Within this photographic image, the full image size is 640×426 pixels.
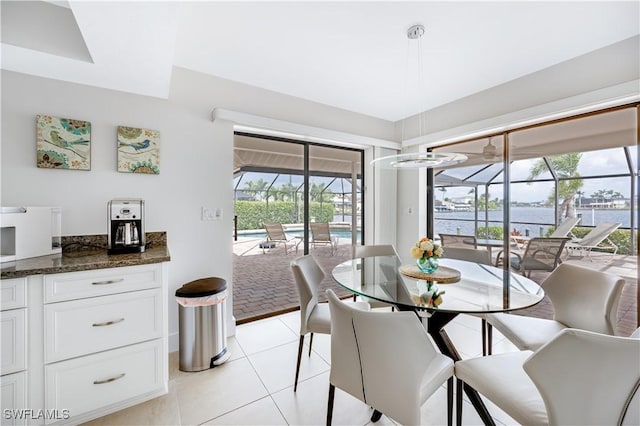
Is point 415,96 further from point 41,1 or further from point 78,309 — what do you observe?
point 78,309

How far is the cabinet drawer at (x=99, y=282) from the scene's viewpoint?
1.47 metres

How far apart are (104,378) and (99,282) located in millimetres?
589

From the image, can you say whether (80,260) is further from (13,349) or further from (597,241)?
(597,241)

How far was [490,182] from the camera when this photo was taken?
313 centimetres

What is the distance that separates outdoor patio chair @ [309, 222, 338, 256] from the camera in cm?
365

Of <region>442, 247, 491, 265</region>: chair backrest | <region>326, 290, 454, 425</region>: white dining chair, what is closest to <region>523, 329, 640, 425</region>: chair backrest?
<region>326, 290, 454, 425</region>: white dining chair

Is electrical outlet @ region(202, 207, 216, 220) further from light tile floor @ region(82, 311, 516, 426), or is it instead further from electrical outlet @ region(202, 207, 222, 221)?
light tile floor @ region(82, 311, 516, 426)

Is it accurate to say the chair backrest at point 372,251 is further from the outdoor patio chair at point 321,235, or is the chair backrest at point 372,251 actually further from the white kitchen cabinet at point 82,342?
the white kitchen cabinet at point 82,342

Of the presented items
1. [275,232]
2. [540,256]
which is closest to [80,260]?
[275,232]

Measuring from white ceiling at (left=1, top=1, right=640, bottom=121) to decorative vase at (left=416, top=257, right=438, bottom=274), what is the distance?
5.57 feet

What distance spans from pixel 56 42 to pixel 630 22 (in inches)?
154

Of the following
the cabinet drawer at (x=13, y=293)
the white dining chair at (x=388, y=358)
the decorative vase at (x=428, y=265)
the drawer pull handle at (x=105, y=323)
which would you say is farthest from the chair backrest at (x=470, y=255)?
the cabinet drawer at (x=13, y=293)

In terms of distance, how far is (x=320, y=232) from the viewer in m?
3.75

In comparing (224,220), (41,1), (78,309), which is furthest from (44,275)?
(41,1)
